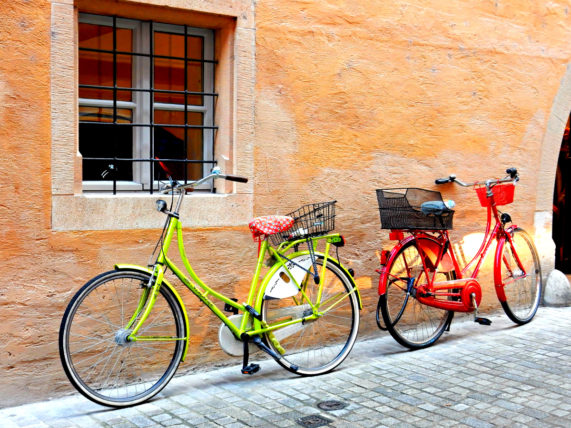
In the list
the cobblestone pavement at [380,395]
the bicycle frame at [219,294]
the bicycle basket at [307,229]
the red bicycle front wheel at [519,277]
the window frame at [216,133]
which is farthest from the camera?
the red bicycle front wheel at [519,277]

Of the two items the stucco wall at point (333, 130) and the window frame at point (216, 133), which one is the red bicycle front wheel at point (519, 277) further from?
the window frame at point (216, 133)

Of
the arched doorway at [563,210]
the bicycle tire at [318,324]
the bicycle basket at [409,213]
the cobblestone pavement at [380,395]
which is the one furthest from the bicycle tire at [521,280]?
the arched doorway at [563,210]

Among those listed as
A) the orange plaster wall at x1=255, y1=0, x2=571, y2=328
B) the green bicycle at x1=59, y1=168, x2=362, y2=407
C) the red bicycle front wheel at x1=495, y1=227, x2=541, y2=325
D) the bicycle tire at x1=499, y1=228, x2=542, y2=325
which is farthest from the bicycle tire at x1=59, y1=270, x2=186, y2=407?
the bicycle tire at x1=499, y1=228, x2=542, y2=325

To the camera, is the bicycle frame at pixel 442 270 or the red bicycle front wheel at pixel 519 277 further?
the red bicycle front wheel at pixel 519 277

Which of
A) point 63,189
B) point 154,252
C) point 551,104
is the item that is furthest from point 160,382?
point 551,104

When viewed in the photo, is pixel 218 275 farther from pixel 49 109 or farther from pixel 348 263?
pixel 49 109

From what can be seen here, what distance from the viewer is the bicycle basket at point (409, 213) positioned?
5.73 m

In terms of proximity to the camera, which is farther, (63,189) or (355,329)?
(355,329)

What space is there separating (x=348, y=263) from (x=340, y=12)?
2.06 metres

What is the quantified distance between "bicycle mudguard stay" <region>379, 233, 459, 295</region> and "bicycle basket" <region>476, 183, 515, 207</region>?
0.76 m

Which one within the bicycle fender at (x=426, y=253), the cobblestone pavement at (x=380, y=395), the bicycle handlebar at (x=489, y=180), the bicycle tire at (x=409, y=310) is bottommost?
the cobblestone pavement at (x=380, y=395)

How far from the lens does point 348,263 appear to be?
20.0ft

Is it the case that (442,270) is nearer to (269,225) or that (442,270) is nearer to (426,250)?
(426,250)

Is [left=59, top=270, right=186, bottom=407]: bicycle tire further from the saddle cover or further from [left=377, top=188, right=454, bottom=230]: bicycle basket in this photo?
[left=377, top=188, right=454, bottom=230]: bicycle basket
